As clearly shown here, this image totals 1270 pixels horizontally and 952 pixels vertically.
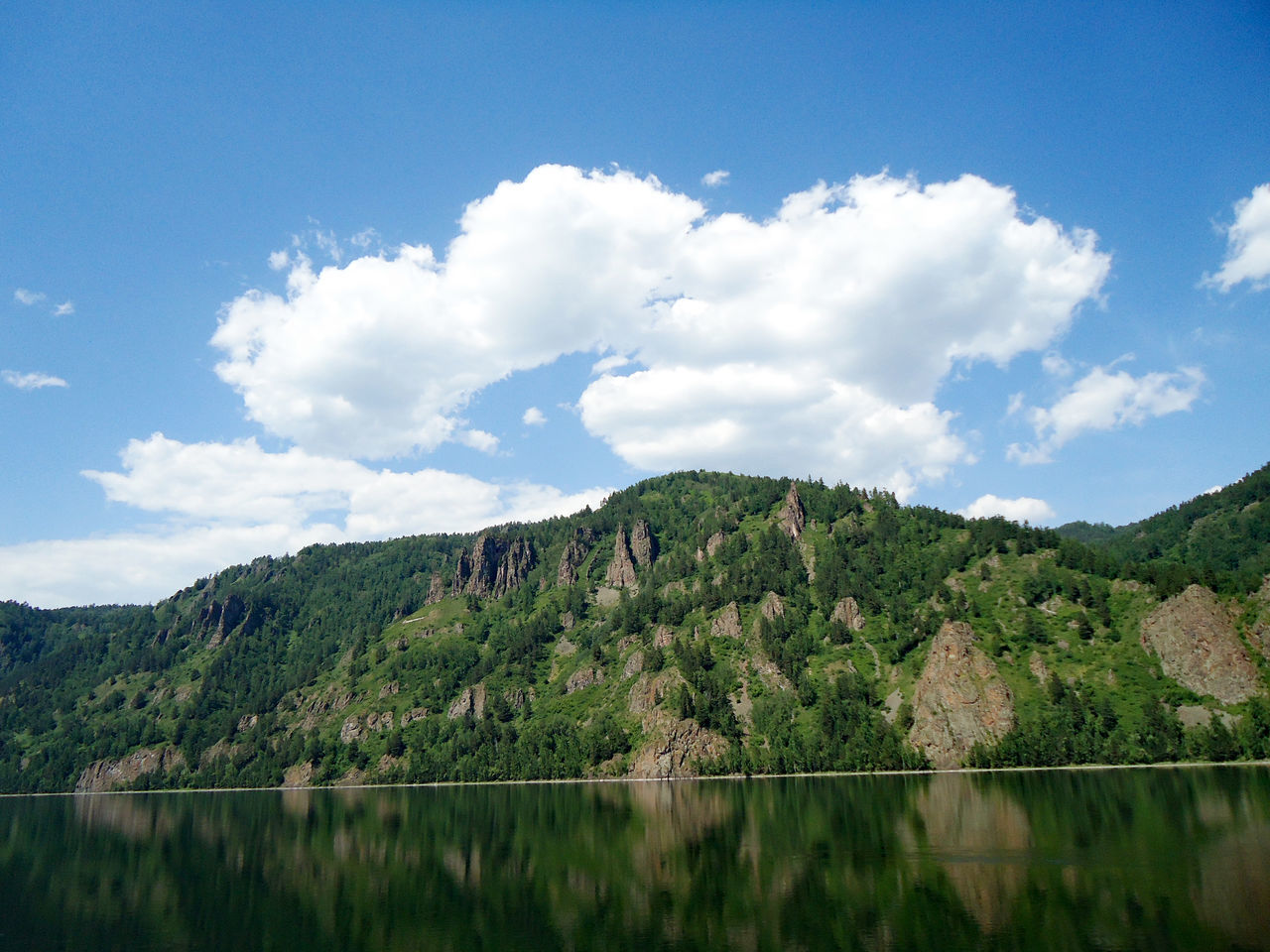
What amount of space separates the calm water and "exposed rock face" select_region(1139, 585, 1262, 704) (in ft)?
275

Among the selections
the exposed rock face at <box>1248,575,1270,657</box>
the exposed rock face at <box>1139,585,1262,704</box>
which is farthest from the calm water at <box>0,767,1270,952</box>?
the exposed rock face at <box>1248,575,1270,657</box>

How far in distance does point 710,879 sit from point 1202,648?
7312 inches

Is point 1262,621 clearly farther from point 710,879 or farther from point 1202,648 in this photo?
point 710,879

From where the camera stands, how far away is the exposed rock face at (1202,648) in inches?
6954

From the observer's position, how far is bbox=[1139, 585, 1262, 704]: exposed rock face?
177 m

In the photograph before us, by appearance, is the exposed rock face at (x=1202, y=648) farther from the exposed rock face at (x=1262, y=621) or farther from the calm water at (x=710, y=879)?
the calm water at (x=710, y=879)

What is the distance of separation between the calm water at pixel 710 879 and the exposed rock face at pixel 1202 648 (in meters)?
83.7

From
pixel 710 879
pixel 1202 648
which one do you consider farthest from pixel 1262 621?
pixel 710 879

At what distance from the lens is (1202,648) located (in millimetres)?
185500

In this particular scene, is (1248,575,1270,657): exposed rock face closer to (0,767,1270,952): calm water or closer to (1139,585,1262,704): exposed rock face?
(1139,585,1262,704): exposed rock face

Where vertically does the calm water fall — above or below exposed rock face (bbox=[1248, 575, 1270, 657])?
below

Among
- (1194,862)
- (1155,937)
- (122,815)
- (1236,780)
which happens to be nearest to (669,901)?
(1155,937)

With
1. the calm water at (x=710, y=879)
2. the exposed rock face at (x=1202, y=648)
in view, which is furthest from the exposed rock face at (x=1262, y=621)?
the calm water at (x=710, y=879)

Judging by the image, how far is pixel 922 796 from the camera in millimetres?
116875
